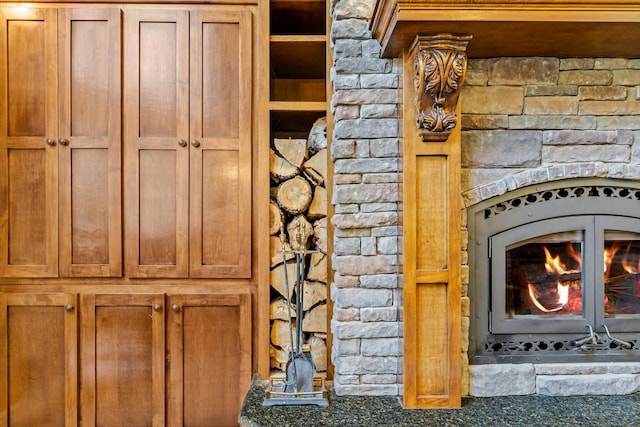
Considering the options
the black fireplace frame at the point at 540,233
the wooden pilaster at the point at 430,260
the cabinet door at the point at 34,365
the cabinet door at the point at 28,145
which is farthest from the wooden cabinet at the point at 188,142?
the black fireplace frame at the point at 540,233

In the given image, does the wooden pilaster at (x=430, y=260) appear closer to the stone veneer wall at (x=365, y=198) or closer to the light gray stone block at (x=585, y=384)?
the stone veneer wall at (x=365, y=198)

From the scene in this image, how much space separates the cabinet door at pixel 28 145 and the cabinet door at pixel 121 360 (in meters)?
0.31

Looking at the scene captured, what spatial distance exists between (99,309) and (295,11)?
4.98 feet

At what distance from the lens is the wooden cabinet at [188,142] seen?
1771 millimetres

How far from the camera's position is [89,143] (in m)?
1.77

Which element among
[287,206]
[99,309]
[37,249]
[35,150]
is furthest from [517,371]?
[35,150]

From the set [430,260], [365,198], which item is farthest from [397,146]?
[430,260]

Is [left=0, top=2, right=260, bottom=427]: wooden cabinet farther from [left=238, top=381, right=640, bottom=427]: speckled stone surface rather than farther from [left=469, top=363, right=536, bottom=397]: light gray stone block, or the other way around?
[left=469, top=363, right=536, bottom=397]: light gray stone block

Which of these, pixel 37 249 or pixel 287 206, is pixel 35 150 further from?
pixel 287 206

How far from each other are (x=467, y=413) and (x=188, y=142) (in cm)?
147

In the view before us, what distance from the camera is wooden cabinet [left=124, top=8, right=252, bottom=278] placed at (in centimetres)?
177

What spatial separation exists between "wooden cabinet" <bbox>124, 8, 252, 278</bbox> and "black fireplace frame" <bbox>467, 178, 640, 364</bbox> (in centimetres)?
94

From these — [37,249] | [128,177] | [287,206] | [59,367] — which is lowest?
[59,367]

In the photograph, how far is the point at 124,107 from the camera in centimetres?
178
